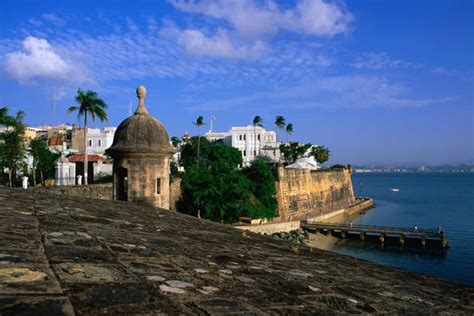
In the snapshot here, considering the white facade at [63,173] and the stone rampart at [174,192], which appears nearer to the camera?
the white facade at [63,173]

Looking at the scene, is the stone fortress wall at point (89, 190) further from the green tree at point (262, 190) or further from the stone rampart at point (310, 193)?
the stone rampart at point (310, 193)

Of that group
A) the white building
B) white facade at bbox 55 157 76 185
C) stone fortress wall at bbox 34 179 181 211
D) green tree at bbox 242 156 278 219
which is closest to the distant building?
the white building

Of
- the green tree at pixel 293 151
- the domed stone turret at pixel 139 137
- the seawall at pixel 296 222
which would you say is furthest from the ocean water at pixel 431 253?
the domed stone turret at pixel 139 137

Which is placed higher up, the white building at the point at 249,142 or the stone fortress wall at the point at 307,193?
the white building at the point at 249,142

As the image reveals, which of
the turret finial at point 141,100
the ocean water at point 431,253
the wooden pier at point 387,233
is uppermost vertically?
the turret finial at point 141,100

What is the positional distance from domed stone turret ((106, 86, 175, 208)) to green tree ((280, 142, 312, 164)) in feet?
204

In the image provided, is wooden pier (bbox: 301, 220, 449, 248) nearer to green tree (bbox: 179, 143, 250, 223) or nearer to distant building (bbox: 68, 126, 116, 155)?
green tree (bbox: 179, 143, 250, 223)

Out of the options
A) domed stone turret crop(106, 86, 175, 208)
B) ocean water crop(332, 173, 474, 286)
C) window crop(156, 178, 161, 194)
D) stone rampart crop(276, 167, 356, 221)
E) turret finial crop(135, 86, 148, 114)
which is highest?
turret finial crop(135, 86, 148, 114)

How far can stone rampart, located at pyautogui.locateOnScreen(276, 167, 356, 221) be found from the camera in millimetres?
45000

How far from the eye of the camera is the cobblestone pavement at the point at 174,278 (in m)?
2.46

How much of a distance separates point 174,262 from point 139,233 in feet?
5.76

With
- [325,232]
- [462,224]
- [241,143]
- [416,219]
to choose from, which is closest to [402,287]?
[325,232]

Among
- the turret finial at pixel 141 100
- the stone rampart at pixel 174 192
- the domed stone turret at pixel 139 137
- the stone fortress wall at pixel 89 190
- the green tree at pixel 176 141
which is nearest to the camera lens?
the domed stone turret at pixel 139 137

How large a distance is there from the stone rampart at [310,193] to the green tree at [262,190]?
303 centimetres
